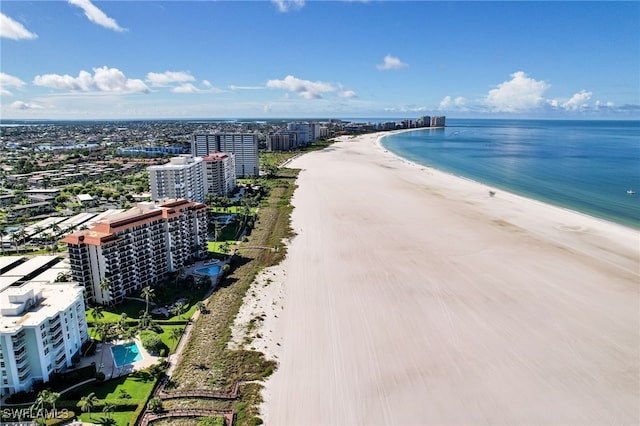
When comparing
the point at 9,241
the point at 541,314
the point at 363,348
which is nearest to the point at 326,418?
the point at 363,348

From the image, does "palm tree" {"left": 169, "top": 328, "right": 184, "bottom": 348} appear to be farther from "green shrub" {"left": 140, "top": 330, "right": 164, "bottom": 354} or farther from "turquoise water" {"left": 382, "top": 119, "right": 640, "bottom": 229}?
"turquoise water" {"left": 382, "top": 119, "right": 640, "bottom": 229}

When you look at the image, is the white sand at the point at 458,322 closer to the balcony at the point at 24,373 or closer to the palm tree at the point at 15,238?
the balcony at the point at 24,373

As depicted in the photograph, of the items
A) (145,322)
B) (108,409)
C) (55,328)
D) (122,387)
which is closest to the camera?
(108,409)

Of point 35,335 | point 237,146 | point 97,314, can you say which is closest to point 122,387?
point 35,335

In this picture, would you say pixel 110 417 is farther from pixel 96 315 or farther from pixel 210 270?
pixel 210 270

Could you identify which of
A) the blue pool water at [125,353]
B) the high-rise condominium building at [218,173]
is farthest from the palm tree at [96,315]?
the high-rise condominium building at [218,173]

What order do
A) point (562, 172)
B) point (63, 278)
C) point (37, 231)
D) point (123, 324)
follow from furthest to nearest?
point (562, 172) → point (37, 231) → point (63, 278) → point (123, 324)

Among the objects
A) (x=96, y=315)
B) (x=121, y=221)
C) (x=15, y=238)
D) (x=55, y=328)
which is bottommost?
(x=96, y=315)

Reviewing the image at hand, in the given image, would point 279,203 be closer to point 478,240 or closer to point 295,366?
point 478,240
